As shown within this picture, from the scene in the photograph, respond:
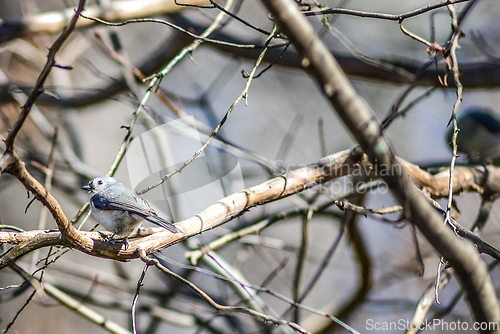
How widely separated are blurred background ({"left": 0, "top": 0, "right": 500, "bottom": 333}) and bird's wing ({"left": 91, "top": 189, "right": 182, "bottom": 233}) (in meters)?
0.36

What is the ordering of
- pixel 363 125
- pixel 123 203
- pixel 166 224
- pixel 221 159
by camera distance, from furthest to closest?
1. pixel 221 159
2. pixel 123 203
3. pixel 166 224
4. pixel 363 125

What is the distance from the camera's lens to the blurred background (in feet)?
8.15

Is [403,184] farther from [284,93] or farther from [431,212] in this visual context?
[284,93]

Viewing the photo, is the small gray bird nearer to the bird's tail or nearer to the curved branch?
the bird's tail

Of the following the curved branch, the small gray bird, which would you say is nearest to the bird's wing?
the small gray bird

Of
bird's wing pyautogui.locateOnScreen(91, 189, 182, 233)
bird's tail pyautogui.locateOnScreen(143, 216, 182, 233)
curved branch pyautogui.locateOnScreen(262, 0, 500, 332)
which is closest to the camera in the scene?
curved branch pyautogui.locateOnScreen(262, 0, 500, 332)

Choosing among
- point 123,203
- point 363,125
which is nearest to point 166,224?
point 123,203

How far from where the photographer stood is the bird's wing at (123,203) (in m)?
1.55

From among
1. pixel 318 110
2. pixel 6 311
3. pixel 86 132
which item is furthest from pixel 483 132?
pixel 6 311

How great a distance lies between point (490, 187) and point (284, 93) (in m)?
3.11

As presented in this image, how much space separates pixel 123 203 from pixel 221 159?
4.03ft

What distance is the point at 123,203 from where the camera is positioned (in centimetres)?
161

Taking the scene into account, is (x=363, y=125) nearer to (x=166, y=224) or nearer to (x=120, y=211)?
(x=166, y=224)

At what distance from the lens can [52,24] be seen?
280 centimetres
